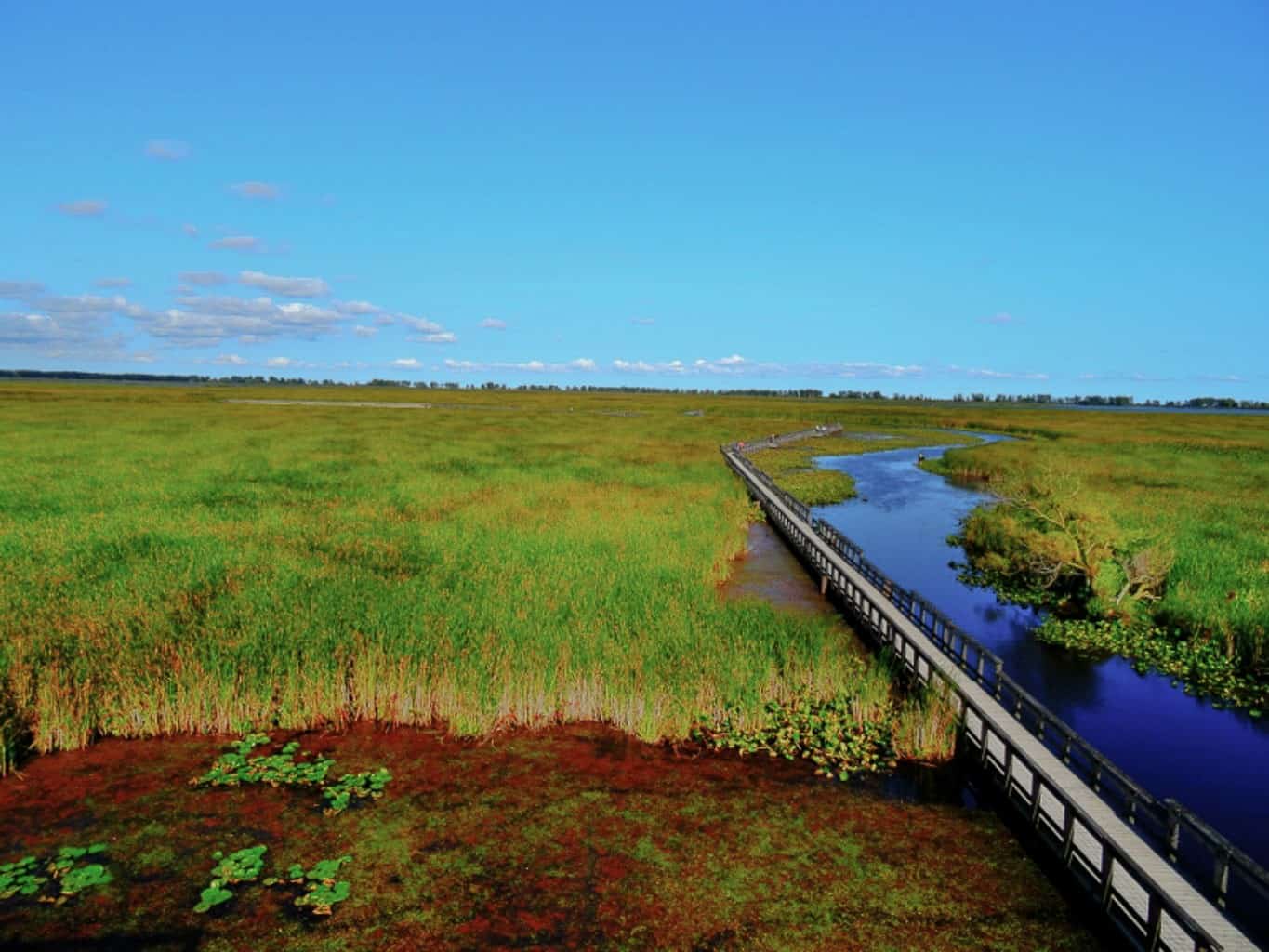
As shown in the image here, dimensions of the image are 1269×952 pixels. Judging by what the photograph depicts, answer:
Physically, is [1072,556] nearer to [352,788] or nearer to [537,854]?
[537,854]

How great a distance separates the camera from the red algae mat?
8.86 metres

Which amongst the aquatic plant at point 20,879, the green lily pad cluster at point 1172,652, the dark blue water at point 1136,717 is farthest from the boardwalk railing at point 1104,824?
the aquatic plant at point 20,879

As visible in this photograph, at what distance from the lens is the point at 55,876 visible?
9.80m

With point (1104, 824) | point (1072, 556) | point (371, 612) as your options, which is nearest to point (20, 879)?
point (371, 612)

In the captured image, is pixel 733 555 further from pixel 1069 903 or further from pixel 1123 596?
pixel 1069 903

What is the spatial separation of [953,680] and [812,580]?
12473 millimetres

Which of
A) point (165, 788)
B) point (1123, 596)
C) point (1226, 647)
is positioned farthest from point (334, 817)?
point (1123, 596)

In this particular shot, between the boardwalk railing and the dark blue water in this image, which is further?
the dark blue water

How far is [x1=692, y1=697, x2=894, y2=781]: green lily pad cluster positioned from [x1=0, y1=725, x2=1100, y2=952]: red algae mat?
0.51m

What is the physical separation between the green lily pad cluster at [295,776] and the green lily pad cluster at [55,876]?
82.5 inches

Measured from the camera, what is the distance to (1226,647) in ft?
65.4

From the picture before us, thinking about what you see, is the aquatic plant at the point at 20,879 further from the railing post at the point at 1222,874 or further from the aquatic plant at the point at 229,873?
the railing post at the point at 1222,874

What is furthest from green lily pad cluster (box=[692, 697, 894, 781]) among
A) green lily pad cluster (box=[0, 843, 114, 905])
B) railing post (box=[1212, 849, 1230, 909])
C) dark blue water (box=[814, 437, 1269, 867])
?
green lily pad cluster (box=[0, 843, 114, 905])

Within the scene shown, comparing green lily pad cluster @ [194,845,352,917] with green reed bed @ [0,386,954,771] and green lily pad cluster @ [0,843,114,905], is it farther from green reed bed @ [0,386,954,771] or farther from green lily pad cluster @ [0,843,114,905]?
green reed bed @ [0,386,954,771]
